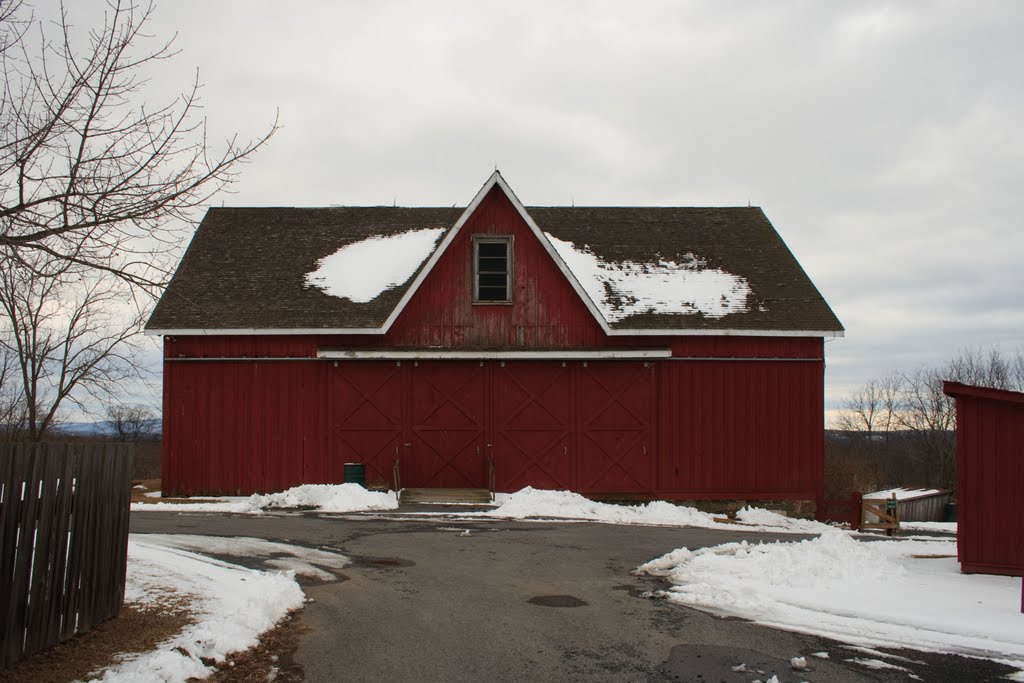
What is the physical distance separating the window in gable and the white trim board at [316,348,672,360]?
4.63 ft

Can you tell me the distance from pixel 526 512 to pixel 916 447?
57.3 meters

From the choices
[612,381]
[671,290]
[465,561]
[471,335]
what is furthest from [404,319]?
[465,561]

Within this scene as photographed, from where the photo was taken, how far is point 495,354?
69.9 feet

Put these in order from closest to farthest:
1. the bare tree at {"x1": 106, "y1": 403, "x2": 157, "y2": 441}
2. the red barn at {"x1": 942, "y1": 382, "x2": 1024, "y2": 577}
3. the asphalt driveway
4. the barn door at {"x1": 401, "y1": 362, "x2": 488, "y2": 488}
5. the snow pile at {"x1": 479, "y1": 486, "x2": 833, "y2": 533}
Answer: the asphalt driveway
the red barn at {"x1": 942, "y1": 382, "x2": 1024, "y2": 577}
the snow pile at {"x1": 479, "y1": 486, "x2": 833, "y2": 533}
the barn door at {"x1": 401, "y1": 362, "x2": 488, "y2": 488}
the bare tree at {"x1": 106, "y1": 403, "x2": 157, "y2": 441}

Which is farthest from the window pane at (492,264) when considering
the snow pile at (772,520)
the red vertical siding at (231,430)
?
the snow pile at (772,520)

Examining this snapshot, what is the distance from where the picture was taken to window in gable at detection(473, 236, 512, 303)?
21812 mm

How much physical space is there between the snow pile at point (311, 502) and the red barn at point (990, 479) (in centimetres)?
1126

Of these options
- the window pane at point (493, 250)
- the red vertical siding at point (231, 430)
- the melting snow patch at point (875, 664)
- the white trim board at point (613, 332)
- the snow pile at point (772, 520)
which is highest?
the window pane at point (493, 250)

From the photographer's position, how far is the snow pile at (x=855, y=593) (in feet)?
28.2

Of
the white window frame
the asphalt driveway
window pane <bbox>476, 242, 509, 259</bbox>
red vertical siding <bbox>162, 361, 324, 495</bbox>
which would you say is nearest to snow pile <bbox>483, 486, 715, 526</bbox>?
the asphalt driveway

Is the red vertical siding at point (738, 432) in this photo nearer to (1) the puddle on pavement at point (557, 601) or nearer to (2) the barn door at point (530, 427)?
(2) the barn door at point (530, 427)

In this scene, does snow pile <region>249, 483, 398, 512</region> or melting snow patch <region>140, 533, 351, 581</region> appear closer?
melting snow patch <region>140, 533, 351, 581</region>

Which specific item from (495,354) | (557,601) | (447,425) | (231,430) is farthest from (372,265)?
(557,601)

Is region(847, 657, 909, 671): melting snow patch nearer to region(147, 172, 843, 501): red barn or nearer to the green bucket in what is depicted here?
region(147, 172, 843, 501): red barn
